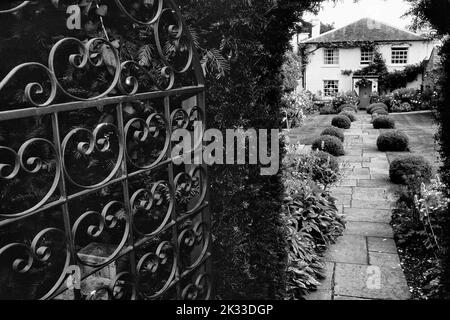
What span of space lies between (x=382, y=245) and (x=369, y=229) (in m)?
0.73

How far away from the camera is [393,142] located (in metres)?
14.2

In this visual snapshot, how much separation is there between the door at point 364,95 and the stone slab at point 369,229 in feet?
101

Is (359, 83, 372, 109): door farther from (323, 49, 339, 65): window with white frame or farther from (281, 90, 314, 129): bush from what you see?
(281, 90, 314, 129): bush

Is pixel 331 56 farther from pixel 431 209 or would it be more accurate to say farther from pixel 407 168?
pixel 431 209

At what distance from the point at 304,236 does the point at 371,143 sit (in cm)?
1170

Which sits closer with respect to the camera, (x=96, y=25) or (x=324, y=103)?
(x=96, y=25)

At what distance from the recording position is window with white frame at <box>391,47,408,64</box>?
35.5 meters

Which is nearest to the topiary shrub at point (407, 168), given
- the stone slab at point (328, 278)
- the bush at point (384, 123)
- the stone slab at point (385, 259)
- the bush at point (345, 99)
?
the stone slab at point (385, 259)

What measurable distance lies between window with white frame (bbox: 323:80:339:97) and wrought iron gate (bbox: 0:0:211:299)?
35.9 meters

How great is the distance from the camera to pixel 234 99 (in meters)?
2.93

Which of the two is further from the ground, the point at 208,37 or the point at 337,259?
the point at 208,37

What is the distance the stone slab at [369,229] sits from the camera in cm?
661
